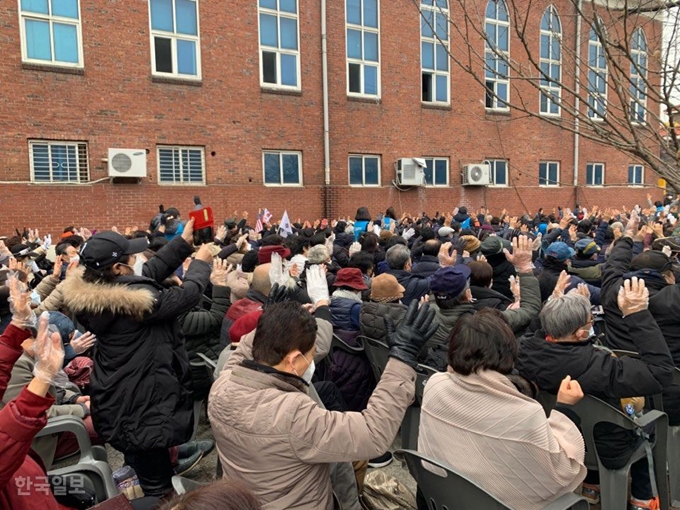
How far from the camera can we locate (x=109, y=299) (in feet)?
9.63

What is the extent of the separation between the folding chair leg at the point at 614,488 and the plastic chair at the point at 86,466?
8.95 ft

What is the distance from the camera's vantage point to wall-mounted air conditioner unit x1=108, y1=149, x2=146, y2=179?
12.7 meters

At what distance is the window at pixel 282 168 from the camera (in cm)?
1534

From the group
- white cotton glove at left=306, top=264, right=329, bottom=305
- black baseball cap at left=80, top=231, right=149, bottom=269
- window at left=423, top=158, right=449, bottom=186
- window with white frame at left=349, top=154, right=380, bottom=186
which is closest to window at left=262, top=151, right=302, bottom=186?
window with white frame at left=349, top=154, right=380, bottom=186

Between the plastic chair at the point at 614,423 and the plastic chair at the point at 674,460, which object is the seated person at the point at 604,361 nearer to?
the plastic chair at the point at 614,423

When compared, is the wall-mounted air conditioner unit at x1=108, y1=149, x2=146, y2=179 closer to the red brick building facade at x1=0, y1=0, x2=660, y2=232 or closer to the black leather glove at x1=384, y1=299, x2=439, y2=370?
the red brick building facade at x1=0, y1=0, x2=660, y2=232

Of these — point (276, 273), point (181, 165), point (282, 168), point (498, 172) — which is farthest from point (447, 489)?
point (498, 172)

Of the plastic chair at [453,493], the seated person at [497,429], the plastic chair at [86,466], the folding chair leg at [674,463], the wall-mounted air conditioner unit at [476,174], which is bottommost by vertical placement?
the folding chair leg at [674,463]

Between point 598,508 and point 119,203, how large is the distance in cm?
1264

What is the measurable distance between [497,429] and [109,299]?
84.6 inches

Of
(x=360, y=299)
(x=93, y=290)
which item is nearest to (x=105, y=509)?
(x=93, y=290)

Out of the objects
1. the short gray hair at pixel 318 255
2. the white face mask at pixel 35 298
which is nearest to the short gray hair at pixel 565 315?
the short gray hair at pixel 318 255

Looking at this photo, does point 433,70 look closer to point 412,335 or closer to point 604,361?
point 604,361

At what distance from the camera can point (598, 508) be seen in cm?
305
